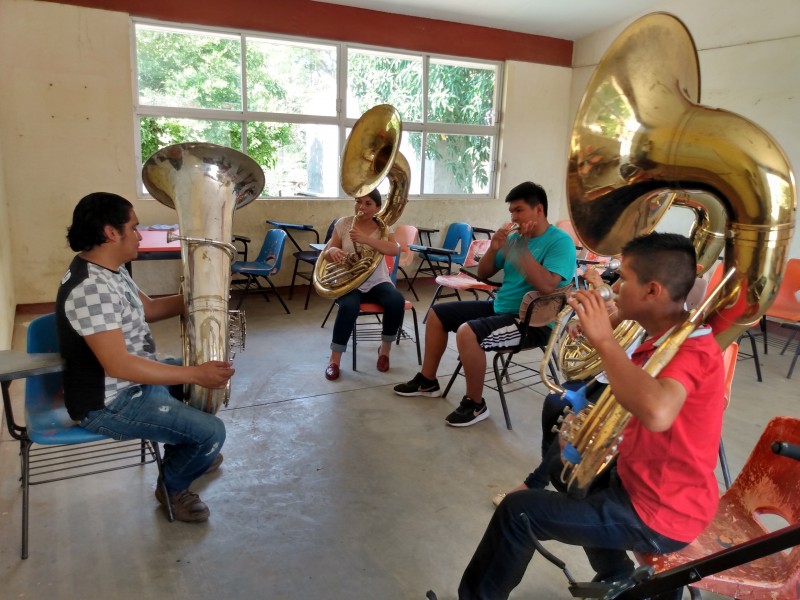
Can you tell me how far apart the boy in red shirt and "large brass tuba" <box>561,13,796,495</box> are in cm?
6

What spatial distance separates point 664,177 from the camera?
1459mm

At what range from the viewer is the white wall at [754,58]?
5.05 m

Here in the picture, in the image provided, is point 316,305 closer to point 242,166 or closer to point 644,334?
point 242,166

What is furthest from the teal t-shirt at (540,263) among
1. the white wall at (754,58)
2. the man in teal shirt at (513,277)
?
the white wall at (754,58)

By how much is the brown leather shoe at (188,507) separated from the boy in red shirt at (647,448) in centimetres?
119

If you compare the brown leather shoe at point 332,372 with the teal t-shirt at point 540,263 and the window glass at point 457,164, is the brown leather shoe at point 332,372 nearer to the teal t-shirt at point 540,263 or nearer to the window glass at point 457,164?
the teal t-shirt at point 540,263

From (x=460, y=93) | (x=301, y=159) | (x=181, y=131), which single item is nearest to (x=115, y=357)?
(x=181, y=131)

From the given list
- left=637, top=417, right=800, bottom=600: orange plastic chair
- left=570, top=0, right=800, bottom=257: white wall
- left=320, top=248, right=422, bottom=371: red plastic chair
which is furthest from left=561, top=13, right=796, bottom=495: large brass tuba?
left=570, top=0, right=800, bottom=257: white wall

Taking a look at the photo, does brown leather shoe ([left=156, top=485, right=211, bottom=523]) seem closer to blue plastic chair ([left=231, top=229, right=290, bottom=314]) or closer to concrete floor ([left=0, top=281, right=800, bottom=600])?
concrete floor ([left=0, top=281, right=800, bottom=600])

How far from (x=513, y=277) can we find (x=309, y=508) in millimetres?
1669

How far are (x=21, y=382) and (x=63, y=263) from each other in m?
2.18

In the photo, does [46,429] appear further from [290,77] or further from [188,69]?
[290,77]

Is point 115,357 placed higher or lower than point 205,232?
lower

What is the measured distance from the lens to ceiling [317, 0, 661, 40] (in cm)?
600
